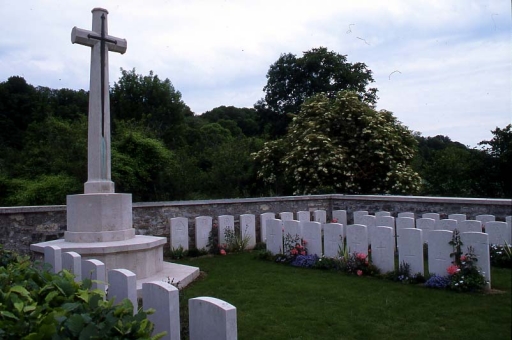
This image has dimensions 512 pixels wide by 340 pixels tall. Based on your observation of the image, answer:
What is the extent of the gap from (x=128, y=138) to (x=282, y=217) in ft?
21.9

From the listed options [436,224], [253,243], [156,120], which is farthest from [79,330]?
[156,120]

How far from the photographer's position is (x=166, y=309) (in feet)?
10.8

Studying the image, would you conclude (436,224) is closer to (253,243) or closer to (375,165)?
(253,243)

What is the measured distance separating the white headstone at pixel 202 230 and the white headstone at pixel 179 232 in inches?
10.1

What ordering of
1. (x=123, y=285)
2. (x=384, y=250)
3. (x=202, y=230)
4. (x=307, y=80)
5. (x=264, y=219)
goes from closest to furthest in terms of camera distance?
(x=123, y=285) → (x=384, y=250) → (x=202, y=230) → (x=264, y=219) → (x=307, y=80)

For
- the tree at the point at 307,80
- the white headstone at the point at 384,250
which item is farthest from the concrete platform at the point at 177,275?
the tree at the point at 307,80

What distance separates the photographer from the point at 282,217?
1058cm

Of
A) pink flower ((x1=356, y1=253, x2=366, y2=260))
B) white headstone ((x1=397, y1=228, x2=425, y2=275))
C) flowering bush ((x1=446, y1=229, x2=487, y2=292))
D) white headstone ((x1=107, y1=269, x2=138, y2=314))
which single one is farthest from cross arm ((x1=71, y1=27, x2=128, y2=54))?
flowering bush ((x1=446, y1=229, x2=487, y2=292))

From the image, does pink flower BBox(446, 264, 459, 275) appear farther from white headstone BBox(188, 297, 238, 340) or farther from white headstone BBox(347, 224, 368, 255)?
white headstone BBox(188, 297, 238, 340)

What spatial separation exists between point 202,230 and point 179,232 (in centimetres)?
52

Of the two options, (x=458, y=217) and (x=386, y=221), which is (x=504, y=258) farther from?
(x=458, y=217)

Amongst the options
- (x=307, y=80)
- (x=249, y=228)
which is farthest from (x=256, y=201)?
(x=307, y=80)

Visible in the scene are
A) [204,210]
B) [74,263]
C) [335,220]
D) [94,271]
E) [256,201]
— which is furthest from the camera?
[256,201]

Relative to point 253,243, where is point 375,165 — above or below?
above
